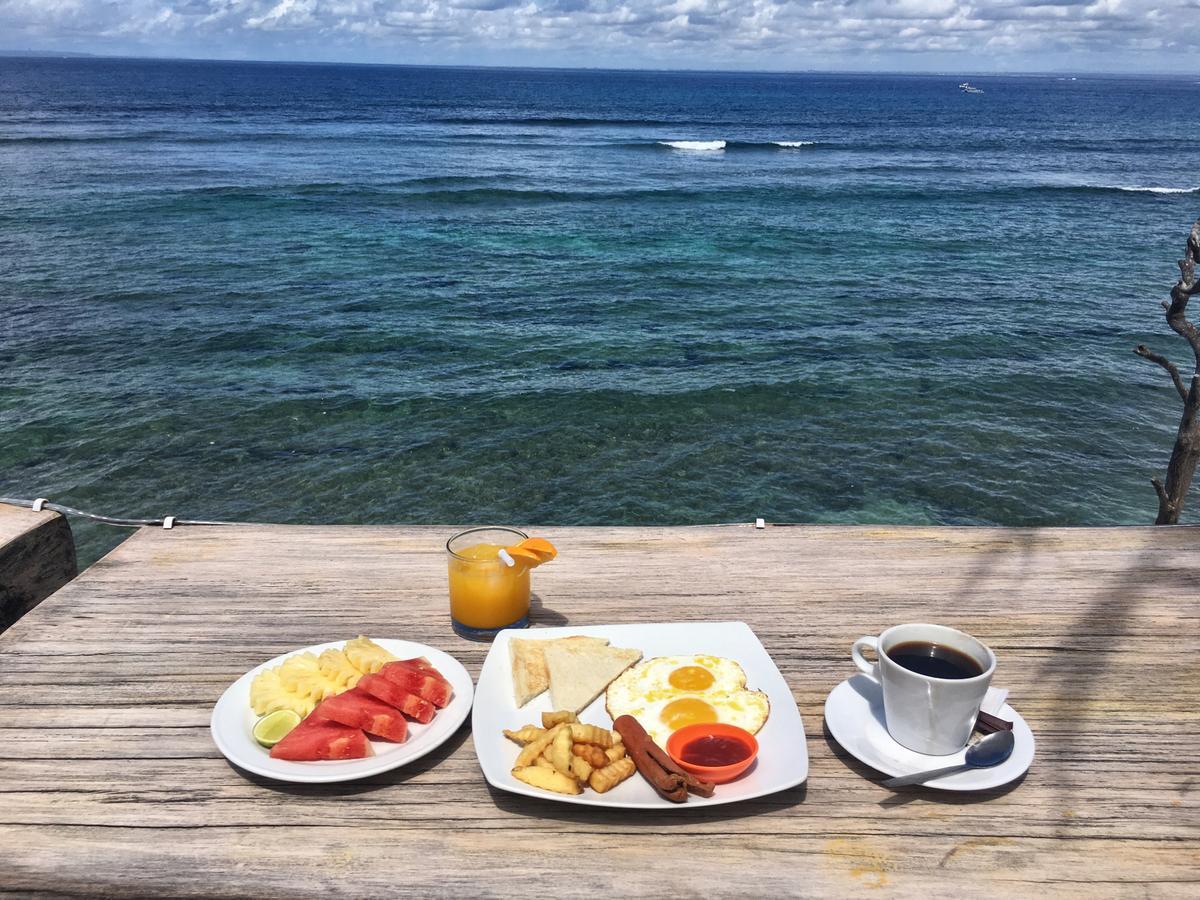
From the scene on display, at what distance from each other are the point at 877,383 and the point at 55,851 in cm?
1201

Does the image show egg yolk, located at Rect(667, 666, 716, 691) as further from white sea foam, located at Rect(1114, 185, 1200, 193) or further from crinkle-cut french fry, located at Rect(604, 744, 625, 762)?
white sea foam, located at Rect(1114, 185, 1200, 193)

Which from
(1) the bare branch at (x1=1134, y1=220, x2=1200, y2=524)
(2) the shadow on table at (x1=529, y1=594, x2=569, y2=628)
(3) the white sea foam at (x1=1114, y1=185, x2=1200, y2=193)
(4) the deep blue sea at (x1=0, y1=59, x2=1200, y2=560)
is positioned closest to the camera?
(2) the shadow on table at (x1=529, y1=594, x2=569, y2=628)

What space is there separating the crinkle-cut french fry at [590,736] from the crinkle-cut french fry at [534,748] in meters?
0.03

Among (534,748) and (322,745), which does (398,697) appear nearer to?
(322,745)

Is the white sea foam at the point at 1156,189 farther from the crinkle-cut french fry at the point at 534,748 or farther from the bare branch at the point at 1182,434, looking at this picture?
the crinkle-cut french fry at the point at 534,748

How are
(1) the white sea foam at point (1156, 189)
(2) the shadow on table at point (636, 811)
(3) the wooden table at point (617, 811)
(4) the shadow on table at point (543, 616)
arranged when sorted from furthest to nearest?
(1) the white sea foam at point (1156, 189) → (4) the shadow on table at point (543, 616) → (2) the shadow on table at point (636, 811) → (3) the wooden table at point (617, 811)

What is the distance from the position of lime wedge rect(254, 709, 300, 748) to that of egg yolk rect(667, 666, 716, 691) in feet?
2.61

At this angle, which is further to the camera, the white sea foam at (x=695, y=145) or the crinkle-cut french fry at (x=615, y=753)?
the white sea foam at (x=695, y=145)

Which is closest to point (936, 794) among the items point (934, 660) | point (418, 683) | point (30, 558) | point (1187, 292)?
point (934, 660)

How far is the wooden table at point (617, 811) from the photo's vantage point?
5.26 ft

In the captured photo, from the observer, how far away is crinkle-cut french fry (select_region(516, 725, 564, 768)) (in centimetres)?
176

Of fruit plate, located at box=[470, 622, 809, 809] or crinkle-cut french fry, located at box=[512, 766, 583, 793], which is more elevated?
crinkle-cut french fry, located at box=[512, 766, 583, 793]

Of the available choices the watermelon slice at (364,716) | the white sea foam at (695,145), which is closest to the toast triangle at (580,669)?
the watermelon slice at (364,716)

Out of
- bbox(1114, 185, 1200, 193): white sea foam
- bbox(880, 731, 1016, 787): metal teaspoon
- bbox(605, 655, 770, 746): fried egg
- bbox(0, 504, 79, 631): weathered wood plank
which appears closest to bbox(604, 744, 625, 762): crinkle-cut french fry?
bbox(605, 655, 770, 746): fried egg
